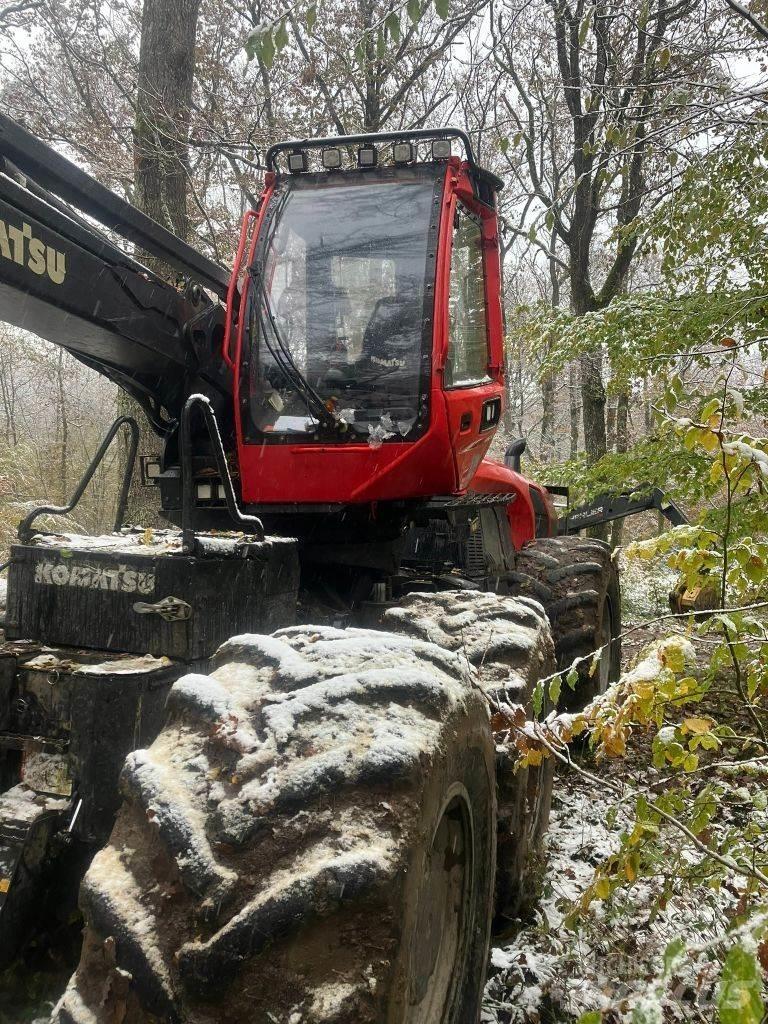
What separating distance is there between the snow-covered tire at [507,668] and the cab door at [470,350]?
2.38 feet

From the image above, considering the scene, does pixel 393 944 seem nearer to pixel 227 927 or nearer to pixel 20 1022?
pixel 227 927

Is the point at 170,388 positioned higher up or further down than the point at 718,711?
higher up

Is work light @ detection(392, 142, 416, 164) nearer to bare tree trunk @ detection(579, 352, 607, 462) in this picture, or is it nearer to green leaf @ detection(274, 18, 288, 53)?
green leaf @ detection(274, 18, 288, 53)

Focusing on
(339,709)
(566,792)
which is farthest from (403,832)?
(566,792)

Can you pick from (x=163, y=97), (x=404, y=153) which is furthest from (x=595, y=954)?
(x=163, y=97)

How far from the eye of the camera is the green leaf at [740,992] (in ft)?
3.61

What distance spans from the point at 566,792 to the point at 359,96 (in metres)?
9.60

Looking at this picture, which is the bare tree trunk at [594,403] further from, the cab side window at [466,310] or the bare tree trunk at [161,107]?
the cab side window at [466,310]

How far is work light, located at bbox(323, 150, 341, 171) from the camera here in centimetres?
401

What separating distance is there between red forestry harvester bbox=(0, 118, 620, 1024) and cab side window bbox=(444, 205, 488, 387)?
27 millimetres

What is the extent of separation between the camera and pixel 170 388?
13.1 ft

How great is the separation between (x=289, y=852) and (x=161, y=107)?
8937mm

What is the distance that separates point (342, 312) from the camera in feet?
12.7

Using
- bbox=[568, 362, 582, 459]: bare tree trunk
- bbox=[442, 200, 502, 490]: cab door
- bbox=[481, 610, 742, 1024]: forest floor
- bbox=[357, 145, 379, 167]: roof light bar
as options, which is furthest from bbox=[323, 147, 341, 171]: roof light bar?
bbox=[568, 362, 582, 459]: bare tree trunk
